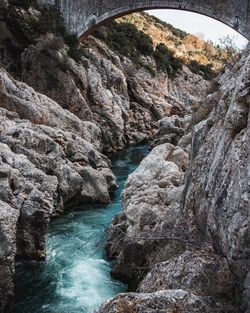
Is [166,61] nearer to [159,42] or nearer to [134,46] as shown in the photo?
[134,46]

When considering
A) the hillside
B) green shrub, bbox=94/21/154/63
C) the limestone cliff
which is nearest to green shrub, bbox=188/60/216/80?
the hillside

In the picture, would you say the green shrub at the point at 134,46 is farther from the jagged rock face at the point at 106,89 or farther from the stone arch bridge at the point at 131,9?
the stone arch bridge at the point at 131,9

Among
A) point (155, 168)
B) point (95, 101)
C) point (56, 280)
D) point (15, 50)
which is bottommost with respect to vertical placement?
point (56, 280)

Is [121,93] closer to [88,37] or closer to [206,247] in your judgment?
[88,37]

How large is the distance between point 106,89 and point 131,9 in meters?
5.41

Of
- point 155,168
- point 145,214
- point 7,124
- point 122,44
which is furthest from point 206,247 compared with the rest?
point 122,44

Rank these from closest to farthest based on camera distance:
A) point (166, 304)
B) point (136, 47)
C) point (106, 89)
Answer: point (166, 304) → point (106, 89) → point (136, 47)

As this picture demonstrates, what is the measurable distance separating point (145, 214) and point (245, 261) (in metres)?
5.40

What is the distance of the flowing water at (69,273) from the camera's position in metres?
8.85

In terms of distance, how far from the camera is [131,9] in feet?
92.9

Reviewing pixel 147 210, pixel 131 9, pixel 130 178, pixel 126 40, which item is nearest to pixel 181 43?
pixel 126 40

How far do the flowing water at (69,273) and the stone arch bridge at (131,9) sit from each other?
57.9ft

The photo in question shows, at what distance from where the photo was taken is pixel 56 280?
32.1 ft

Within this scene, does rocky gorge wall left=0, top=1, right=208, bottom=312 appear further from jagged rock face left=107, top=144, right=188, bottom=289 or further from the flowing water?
jagged rock face left=107, top=144, right=188, bottom=289
